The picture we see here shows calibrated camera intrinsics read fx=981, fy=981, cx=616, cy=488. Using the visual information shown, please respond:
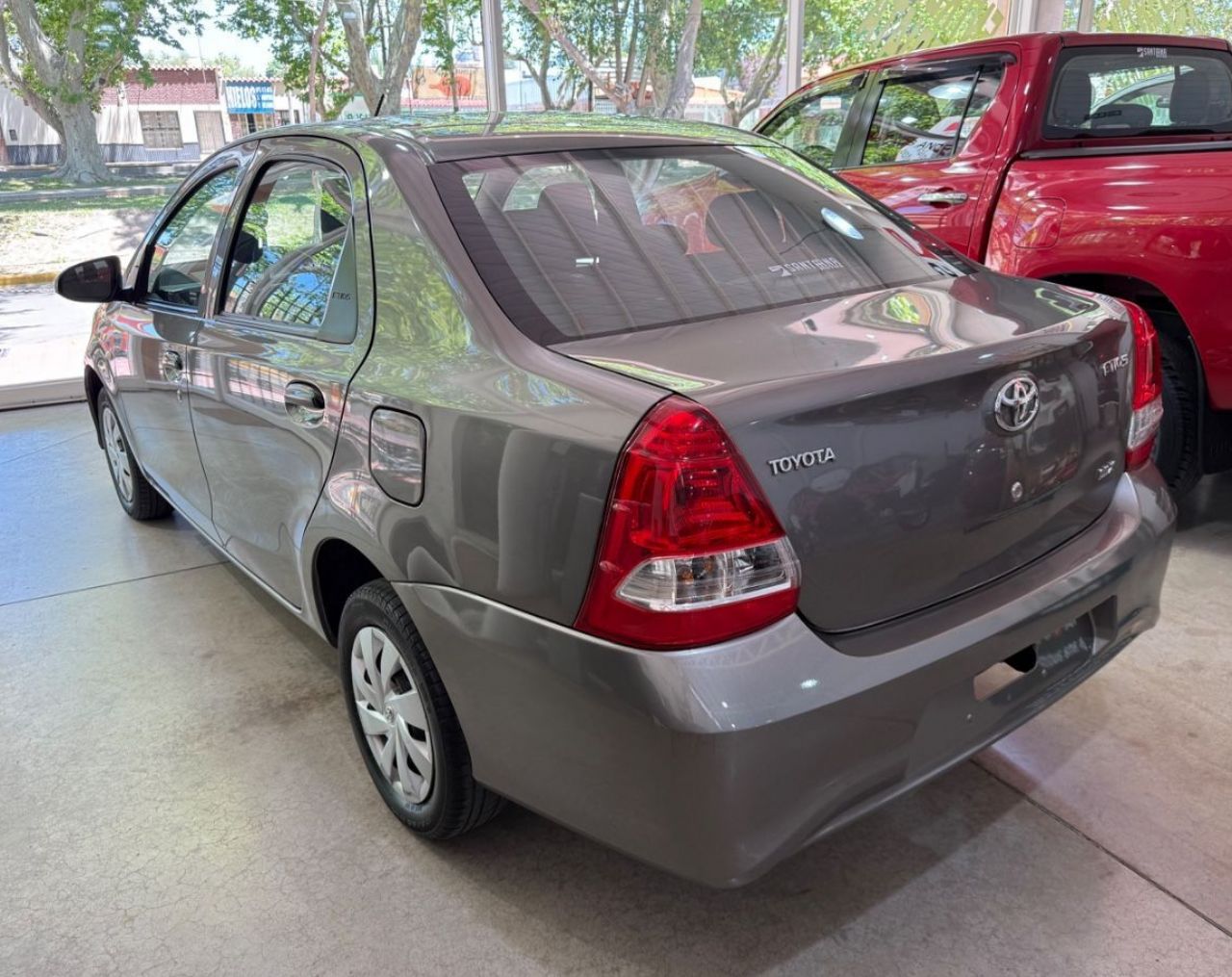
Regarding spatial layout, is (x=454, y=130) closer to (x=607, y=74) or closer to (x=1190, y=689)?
(x=1190, y=689)

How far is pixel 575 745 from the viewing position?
1506 mm

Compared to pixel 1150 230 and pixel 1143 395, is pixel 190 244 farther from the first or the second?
pixel 1150 230

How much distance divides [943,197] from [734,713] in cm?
309

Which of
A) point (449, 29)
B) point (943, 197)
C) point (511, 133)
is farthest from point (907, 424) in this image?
point (449, 29)

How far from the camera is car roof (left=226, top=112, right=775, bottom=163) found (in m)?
2.04

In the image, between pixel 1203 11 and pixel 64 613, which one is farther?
pixel 1203 11

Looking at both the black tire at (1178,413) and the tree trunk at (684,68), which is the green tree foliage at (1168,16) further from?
the black tire at (1178,413)

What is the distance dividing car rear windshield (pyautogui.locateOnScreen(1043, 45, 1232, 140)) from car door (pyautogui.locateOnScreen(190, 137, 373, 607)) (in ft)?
9.25

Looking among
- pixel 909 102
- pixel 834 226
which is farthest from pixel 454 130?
pixel 909 102

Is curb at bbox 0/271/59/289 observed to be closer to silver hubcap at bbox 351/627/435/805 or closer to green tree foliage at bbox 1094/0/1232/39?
silver hubcap at bbox 351/627/435/805

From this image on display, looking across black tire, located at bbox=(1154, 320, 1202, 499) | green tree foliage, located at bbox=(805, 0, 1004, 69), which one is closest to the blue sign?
green tree foliage, located at bbox=(805, 0, 1004, 69)

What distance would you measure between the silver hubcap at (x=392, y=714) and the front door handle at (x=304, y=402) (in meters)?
0.45

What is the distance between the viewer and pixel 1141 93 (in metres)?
4.16

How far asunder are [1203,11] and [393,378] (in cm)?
1034
